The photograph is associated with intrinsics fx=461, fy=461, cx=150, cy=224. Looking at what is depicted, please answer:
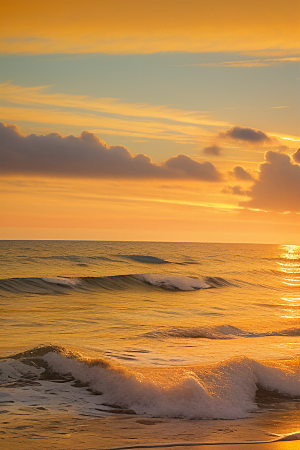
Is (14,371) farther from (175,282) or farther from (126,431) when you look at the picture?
(175,282)

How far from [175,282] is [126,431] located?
27.9 m

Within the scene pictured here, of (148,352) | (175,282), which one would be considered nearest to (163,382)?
(148,352)

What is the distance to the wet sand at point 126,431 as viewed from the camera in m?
5.56

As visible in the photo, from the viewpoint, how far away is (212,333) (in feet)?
46.9

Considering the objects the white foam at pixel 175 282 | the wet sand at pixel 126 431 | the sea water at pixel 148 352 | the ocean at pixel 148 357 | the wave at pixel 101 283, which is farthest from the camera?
the white foam at pixel 175 282

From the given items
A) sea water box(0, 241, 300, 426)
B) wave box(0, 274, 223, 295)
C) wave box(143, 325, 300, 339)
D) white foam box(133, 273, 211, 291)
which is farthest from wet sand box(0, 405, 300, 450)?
white foam box(133, 273, 211, 291)

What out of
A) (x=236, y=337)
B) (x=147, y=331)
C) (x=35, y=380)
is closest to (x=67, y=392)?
(x=35, y=380)

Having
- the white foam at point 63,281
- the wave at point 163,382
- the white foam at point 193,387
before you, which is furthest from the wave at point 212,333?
the white foam at point 63,281

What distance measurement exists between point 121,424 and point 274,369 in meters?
3.89

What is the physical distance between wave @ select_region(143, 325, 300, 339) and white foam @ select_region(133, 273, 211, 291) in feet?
54.1

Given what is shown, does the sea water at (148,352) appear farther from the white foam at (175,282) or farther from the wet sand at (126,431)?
the white foam at (175,282)

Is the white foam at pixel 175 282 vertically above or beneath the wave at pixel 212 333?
beneath

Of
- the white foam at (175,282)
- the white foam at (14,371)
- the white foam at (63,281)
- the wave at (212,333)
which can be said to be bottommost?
the white foam at (175,282)

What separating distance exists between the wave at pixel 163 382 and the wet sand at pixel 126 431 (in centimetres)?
43
